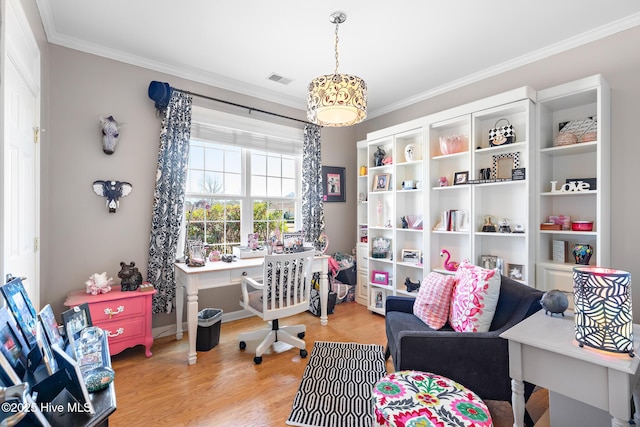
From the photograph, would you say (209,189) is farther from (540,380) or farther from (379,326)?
(540,380)

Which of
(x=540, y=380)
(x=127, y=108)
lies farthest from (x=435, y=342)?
(x=127, y=108)

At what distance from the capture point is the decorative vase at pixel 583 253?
2355 millimetres

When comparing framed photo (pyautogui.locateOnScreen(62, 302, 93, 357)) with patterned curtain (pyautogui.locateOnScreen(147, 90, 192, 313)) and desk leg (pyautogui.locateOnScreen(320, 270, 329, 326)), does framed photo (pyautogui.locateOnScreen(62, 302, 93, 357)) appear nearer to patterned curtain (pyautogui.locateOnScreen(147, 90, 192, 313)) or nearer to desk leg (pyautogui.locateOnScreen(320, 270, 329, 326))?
patterned curtain (pyautogui.locateOnScreen(147, 90, 192, 313))

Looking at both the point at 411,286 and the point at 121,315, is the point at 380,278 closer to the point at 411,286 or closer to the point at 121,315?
the point at 411,286

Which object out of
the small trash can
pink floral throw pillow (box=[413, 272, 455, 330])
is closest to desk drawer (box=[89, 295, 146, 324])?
the small trash can

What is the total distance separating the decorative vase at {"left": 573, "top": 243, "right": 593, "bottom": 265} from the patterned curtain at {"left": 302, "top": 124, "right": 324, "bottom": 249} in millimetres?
2600

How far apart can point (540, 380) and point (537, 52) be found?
283cm

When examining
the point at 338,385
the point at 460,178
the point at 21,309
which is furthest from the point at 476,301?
the point at 21,309

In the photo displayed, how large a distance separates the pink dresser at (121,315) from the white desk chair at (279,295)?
81 cm

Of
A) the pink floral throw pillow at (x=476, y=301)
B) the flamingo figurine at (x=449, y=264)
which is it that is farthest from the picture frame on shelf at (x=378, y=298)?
the pink floral throw pillow at (x=476, y=301)

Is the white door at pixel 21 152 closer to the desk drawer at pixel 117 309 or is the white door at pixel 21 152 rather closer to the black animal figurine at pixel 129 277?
the desk drawer at pixel 117 309

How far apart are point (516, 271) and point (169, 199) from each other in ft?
11.2

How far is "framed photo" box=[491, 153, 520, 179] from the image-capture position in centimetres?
281

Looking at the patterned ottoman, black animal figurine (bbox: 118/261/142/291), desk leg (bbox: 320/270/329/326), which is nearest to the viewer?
the patterned ottoman
